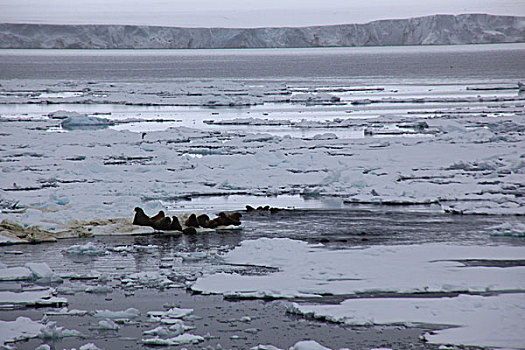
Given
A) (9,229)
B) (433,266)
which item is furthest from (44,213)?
(433,266)

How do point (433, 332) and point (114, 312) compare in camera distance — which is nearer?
point (433, 332)

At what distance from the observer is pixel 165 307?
594 centimetres

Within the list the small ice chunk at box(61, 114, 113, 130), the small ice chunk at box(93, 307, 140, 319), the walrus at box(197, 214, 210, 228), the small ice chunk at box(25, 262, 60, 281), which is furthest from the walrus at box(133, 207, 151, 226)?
the small ice chunk at box(61, 114, 113, 130)

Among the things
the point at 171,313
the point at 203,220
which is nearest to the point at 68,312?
the point at 171,313

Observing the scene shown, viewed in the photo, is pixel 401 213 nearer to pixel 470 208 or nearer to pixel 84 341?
pixel 470 208

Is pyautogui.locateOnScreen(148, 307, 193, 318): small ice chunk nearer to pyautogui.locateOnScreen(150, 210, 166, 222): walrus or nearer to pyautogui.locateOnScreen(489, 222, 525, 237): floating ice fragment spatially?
pyautogui.locateOnScreen(150, 210, 166, 222): walrus

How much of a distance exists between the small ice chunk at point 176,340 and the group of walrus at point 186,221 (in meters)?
3.64

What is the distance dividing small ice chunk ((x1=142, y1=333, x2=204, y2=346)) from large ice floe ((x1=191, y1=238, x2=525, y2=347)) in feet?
3.26

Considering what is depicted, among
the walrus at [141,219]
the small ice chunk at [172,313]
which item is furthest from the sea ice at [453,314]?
the walrus at [141,219]

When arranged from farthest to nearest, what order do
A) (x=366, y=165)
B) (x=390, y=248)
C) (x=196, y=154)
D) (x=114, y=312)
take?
(x=196, y=154)
(x=366, y=165)
(x=390, y=248)
(x=114, y=312)

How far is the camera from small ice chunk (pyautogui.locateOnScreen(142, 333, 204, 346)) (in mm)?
5137

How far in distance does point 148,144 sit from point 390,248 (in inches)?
399

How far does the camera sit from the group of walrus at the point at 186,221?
888 cm

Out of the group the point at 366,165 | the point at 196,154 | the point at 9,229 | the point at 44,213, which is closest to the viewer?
the point at 9,229
